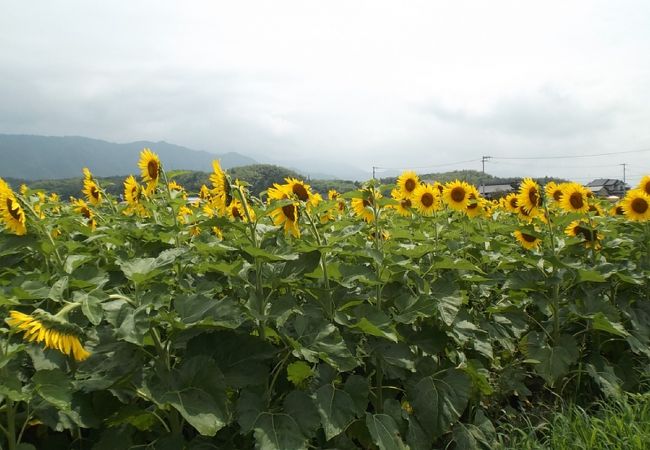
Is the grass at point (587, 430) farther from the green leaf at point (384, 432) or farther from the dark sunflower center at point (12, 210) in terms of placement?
the dark sunflower center at point (12, 210)

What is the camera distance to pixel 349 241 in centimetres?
337

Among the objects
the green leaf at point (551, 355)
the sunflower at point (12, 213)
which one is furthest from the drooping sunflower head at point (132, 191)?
the green leaf at point (551, 355)

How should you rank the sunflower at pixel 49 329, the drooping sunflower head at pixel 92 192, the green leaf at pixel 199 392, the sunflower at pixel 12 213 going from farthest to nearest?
the drooping sunflower head at pixel 92 192 → the sunflower at pixel 12 213 → the green leaf at pixel 199 392 → the sunflower at pixel 49 329

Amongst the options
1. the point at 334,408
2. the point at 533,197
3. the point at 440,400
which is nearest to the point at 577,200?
the point at 533,197

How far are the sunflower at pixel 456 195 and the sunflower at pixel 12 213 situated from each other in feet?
13.3

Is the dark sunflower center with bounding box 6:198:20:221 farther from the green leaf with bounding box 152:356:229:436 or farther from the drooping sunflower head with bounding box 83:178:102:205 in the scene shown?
the drooping sunflower head with bounding box 83:178:102:205

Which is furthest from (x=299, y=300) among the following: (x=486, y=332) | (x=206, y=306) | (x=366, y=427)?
(x=486, y=332)

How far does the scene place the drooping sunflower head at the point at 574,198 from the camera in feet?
15.4

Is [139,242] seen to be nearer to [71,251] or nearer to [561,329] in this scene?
[71,251]

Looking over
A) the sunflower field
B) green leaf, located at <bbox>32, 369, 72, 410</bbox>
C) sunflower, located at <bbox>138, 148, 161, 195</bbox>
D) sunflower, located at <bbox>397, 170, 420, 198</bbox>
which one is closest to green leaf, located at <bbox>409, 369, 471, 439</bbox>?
the sunflower field

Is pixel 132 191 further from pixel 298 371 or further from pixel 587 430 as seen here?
pixel 587 430

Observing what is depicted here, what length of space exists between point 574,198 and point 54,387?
4.52 metres

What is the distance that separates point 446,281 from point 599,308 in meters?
1.36

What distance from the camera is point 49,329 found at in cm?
168
